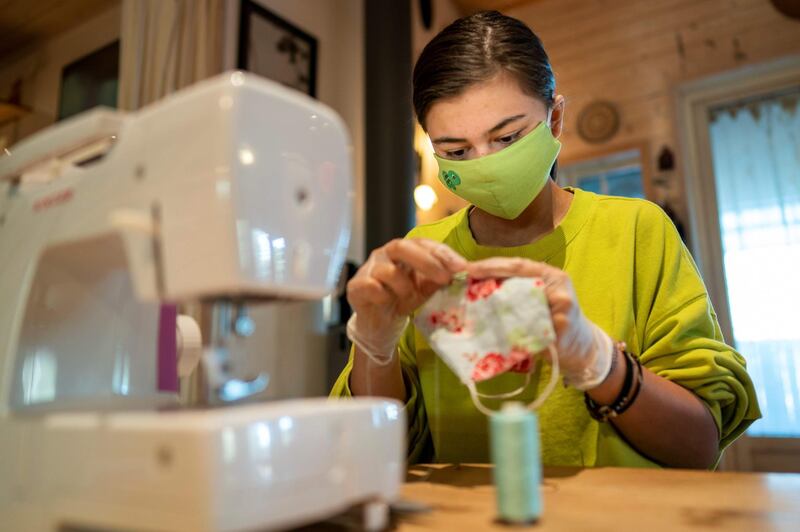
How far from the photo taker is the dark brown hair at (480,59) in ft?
3.84

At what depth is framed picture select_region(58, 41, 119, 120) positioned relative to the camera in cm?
218

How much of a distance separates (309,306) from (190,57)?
1.19 m

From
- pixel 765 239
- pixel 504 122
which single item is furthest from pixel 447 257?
pixel 765 239

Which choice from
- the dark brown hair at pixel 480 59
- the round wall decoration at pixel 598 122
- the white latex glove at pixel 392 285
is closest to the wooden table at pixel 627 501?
the white latex glove at pixel 392 285

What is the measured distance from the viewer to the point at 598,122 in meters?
3.99

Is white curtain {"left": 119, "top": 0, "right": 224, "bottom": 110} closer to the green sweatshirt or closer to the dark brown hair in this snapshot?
the dark brown hair

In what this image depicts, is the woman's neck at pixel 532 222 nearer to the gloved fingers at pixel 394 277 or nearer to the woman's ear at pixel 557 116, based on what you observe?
the woman's ear at pixel 557 116

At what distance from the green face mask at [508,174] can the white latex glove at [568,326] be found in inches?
15.1

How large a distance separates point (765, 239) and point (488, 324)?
3.30 metres

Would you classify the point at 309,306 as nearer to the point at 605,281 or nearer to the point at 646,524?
the point at 605,281

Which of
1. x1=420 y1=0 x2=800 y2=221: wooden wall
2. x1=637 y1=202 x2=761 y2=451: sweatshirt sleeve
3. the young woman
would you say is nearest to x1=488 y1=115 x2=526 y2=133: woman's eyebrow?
the young woman

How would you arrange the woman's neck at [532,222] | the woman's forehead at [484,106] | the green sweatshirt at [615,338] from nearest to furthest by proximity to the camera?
the green sweatshirt at [615,338]
the woman's forehead at [484,106]
the woman's neck at [532,222]

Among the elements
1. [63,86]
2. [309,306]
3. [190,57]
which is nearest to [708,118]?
[309,306]

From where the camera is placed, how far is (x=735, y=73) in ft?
11.8
